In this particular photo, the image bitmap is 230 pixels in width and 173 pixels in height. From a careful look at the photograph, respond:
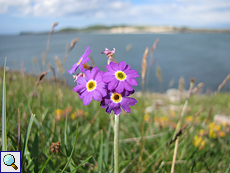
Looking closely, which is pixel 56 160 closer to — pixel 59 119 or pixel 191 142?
pixel 59 119

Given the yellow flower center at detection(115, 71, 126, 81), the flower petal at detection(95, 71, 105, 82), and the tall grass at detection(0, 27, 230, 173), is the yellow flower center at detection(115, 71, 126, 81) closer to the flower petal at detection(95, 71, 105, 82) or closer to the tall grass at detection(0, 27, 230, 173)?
the flower petal at detection(95, 71, 105, 82)

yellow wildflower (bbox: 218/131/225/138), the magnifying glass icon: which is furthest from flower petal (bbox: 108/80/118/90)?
yellow wildflower (bbox: 218/131/225/138)

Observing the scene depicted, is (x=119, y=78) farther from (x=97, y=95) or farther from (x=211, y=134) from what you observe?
(x=211, y=134)

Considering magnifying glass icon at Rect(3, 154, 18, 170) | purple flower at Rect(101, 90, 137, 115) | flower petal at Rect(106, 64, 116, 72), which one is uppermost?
flower petal at Rect(106, 64, 116, 72)

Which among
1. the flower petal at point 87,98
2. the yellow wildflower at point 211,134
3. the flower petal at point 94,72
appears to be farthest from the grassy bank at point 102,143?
the flower petal at point 94,72

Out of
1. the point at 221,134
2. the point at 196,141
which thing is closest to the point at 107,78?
the point at 196,141

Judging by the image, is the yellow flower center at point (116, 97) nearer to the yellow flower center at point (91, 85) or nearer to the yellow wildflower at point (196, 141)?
the yellow flower center at point (91, 85)

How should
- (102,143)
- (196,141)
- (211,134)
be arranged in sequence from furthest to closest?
1. (211,134)
2. (196,141)
3. (102,143)
